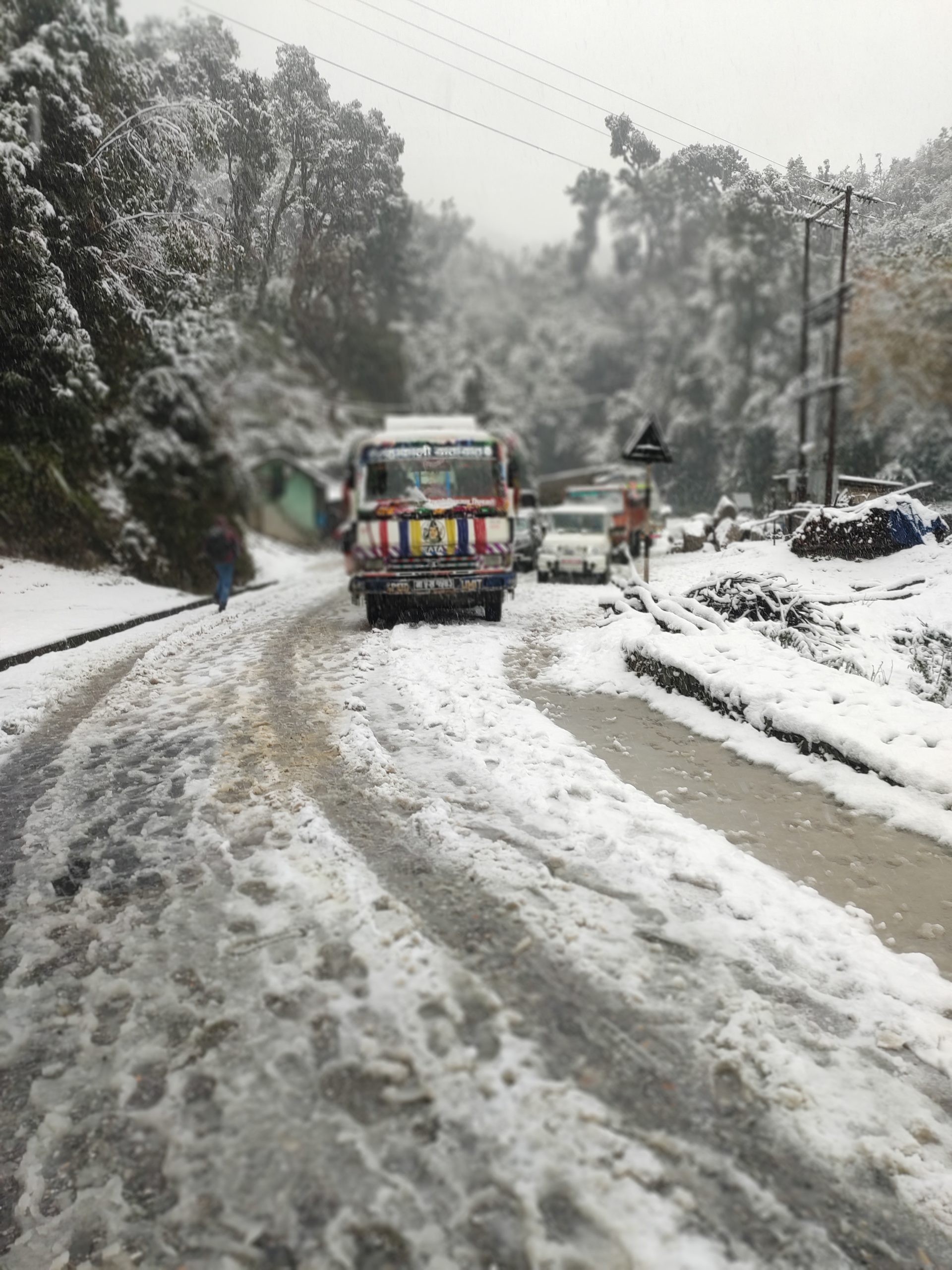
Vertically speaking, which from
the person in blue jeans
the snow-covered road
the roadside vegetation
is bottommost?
the snow-covered road

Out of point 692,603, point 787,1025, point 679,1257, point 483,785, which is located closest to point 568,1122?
point 679,1257

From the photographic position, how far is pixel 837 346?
524 centimetres

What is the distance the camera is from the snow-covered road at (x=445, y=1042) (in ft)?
6.78

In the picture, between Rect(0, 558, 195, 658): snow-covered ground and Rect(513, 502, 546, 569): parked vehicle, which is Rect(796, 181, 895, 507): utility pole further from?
Rect(513, 502, 546, 569): parked vehicle

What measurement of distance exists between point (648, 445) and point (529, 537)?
978 centimetres

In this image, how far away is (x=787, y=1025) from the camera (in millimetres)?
2814

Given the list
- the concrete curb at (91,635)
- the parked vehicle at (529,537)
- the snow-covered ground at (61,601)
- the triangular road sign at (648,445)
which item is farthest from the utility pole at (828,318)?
the parked vehicle at (529,537)

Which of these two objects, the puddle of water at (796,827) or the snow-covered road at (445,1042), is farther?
the puddle of water at (796,827)

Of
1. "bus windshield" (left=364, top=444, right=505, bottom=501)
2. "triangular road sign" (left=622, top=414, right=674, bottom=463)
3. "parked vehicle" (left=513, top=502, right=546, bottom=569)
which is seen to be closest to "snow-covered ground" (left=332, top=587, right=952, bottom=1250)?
"triangular road sign" (left=622, top=414, right=674, bottom=463)

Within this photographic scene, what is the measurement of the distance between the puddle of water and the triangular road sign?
14.4 feet

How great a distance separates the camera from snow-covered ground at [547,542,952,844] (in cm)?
493

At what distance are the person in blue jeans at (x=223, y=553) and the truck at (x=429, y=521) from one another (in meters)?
3.48

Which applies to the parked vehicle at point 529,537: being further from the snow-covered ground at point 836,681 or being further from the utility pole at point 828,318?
the utility pole at point 828,318

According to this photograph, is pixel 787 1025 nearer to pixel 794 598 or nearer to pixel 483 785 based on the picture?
pixel 483 785
